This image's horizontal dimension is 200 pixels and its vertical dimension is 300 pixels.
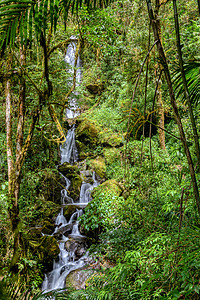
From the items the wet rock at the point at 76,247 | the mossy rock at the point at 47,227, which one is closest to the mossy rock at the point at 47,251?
the wet rock at the point at 76,247

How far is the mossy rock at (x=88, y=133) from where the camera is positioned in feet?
32.3

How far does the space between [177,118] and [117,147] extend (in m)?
8.48

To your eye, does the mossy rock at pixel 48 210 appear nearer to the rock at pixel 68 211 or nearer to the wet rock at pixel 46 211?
the wet rock at pixel 46 211

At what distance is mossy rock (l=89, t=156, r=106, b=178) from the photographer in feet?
27.3

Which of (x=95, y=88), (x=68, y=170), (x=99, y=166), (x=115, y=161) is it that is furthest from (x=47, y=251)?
(x=95, y=88)

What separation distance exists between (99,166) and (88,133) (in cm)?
221

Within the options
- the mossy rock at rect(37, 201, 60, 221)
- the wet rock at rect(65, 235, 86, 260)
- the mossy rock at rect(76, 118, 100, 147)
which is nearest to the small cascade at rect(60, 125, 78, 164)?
the mossy rock at rect(76, 118, 100, 147)

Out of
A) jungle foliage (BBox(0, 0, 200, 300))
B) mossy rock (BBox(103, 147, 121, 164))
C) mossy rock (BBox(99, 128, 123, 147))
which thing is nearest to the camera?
jungle foliage (BBox(0, 0, 200, 300))

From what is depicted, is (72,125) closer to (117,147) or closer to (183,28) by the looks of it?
(117,147)

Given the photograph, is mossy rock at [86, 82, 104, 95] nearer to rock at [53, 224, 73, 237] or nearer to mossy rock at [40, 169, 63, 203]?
mossy rock at [40, 169, 63, 203]

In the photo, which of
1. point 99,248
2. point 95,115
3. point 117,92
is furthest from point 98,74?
point 99,248

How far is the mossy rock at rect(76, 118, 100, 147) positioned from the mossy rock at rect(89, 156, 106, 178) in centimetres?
111

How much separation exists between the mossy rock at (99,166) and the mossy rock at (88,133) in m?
1.11

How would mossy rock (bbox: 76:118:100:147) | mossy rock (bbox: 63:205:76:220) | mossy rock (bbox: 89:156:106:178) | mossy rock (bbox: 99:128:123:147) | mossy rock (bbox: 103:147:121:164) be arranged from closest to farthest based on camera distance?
mossy rock (bbox: 63:205:76:220) < mossy rock (bbox: 89:156:106:178) < mossy rock (bbox: 103:147:121:164) < mossy rock (bbox: 99:128:123:147) < mossy rock (bbox: 76:118:100:147)
